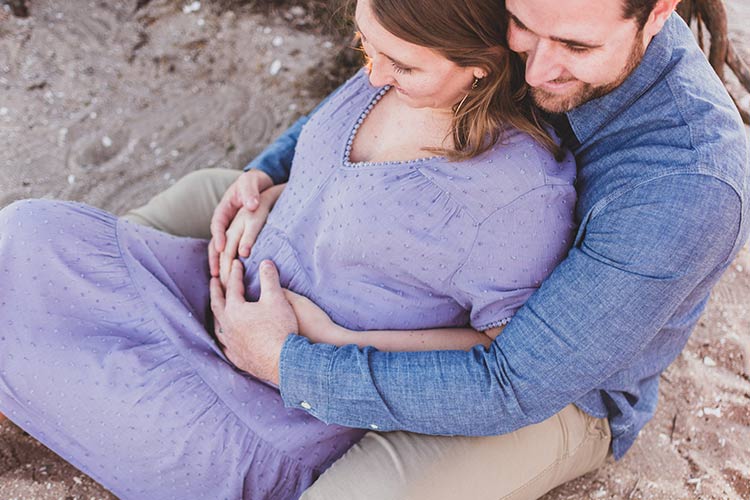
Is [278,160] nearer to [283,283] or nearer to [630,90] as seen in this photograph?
[283,283]

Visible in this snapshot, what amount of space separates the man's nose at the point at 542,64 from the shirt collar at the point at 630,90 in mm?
Answer: 172

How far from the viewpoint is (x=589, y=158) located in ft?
6.50

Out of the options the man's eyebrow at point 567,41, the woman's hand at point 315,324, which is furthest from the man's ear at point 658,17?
the woman's hand at point 315,324

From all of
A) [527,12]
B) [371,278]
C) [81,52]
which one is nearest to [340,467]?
[371,278]

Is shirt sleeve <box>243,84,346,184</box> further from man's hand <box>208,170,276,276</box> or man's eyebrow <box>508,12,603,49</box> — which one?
man's eyebrow <box>508,12,603,49</box>

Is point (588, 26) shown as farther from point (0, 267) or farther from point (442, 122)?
point (0, 267)

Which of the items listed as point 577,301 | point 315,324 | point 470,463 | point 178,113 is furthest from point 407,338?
point 178,113

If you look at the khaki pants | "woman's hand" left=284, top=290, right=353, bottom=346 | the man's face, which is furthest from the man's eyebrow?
the khaki pants

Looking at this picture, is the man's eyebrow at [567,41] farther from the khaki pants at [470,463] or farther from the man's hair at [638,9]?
the khaki pants at [470,463]

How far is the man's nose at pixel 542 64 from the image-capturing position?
1757mm

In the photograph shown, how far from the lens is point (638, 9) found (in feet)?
5.48

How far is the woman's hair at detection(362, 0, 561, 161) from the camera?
1.71 meters

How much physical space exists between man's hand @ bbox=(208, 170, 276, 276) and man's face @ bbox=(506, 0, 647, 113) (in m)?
1.00

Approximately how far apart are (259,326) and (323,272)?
9.0 inches
